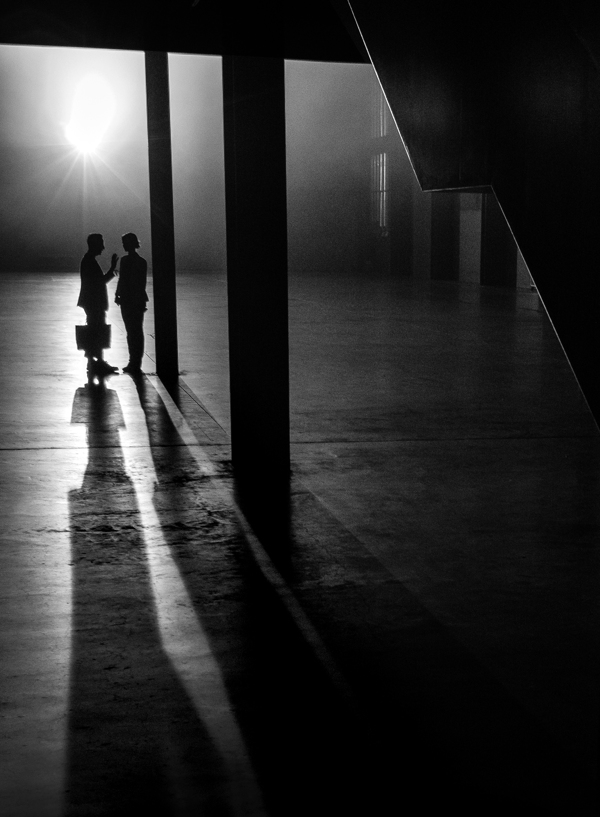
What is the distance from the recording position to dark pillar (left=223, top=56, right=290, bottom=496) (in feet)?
23.7

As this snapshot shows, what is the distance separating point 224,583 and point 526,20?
3.61 m

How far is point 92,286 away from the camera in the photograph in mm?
12070

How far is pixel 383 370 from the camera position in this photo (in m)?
13.1

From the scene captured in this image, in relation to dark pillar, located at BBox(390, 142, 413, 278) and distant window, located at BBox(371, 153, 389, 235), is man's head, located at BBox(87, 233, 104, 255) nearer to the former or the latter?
dark pillar, located at BBox(390, 142, 413, 278)

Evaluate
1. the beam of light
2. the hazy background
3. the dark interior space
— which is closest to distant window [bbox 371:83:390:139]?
the hazy background

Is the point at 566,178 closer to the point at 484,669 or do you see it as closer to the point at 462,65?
the point at 462,65

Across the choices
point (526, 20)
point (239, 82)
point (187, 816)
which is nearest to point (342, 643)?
point (187, 816)

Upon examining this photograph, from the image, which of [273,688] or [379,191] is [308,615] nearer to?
[273,688]

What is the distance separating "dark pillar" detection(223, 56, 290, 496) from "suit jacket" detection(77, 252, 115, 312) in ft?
15.8

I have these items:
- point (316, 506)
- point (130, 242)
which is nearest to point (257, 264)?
point (316, 506)

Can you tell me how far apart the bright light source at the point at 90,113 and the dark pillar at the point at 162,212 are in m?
27.3

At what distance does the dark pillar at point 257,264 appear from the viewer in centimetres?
722

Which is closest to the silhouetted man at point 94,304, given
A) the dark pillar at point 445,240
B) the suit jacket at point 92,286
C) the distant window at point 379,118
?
the suit jacket at point 92,286

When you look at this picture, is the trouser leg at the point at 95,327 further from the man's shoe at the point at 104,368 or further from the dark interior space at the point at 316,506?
the dark interior space at the point at 316,506
